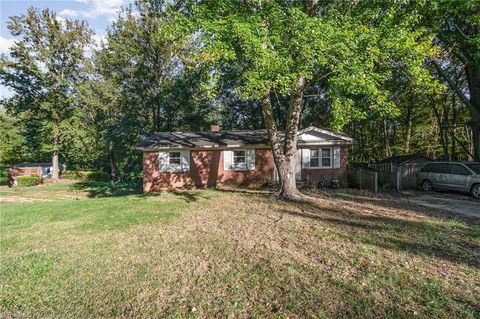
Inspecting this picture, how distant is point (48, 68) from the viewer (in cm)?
2719

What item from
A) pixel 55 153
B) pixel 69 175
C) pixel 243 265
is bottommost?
pixel 243 265

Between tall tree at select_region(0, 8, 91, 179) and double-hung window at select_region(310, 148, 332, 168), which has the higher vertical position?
tall tree at select_region(0, 8, 91, 179)

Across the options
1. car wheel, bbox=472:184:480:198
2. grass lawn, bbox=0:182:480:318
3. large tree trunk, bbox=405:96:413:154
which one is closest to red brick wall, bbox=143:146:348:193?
car wheel, bbox=472:184:480:198

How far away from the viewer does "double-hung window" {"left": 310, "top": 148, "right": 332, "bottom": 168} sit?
58.9 ft

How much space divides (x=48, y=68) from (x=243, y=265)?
30728 mm

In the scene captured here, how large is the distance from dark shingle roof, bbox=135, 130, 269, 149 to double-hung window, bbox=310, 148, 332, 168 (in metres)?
3.11

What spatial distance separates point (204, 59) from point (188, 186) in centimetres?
957

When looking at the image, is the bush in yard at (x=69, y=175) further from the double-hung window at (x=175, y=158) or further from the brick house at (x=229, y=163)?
the double-hung window at (x=175, y=158)

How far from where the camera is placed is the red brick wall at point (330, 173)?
1780 centimetres

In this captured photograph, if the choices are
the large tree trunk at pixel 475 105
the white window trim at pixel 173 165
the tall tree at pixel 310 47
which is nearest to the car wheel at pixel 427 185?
the large tree trunk at pixel 475 105

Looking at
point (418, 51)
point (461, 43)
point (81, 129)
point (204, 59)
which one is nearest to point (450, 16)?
point (461, 43)

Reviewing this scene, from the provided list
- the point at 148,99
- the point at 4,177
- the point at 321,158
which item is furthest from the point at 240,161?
the point at 4,177

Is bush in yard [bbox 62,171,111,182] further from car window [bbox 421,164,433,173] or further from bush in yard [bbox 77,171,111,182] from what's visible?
car window [bbox 421,164,433,173]

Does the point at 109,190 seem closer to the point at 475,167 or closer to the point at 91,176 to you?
the point at 91,176
